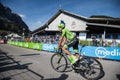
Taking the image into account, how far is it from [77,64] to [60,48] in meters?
1.14

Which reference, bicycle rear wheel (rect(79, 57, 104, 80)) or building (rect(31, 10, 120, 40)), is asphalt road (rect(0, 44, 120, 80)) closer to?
bicycle rear wheel (rect(79, 57, 104, 80))

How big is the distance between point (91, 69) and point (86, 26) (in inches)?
812

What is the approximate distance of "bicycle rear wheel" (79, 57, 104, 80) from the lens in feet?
17.5

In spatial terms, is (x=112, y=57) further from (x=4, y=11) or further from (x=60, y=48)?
(x=4, y=11)

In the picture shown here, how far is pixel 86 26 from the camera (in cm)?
2548

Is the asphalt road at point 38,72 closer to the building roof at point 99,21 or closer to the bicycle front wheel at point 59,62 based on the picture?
the bicycle front wheel at point 59,62

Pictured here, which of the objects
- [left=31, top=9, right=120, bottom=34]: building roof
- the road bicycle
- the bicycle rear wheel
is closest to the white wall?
[left=31, top=9, right=120, bottom=34]: building roof

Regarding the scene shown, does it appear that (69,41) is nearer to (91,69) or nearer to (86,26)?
(91,69)

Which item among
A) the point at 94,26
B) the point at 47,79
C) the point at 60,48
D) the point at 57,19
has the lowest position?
the point at 47,79

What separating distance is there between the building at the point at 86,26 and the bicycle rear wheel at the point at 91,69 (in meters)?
16.5

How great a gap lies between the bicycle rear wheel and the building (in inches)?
650

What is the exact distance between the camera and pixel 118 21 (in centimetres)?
2259

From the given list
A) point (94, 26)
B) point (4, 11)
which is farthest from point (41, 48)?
point (4, 11)

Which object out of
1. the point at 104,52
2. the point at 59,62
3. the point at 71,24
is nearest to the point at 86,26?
the point at 71,24
